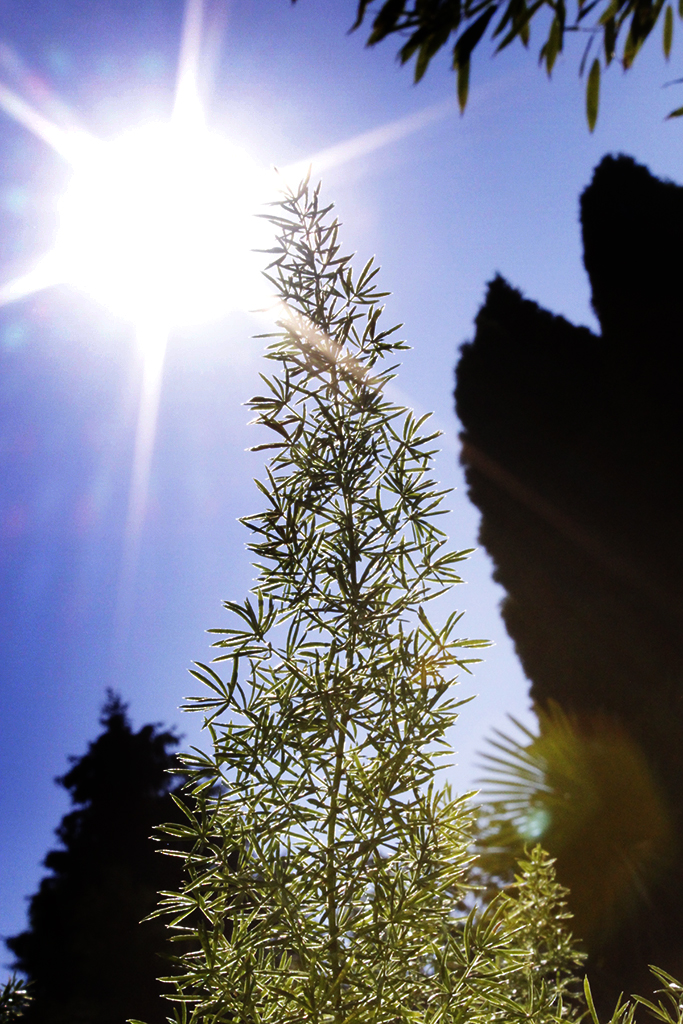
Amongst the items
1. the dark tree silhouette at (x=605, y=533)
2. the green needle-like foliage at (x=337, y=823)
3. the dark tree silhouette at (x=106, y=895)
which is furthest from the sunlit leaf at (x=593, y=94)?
the dark tree silhouette at (x=106, y=895)

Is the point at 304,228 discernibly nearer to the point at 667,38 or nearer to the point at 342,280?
the point at 342,280

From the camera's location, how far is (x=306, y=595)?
2.00 meters

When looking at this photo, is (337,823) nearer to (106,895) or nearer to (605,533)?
(605,533)

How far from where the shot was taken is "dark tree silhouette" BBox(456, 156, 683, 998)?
583 centimetres

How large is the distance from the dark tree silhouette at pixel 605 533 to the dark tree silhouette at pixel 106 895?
19.1ft

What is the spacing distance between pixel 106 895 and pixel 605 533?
1074cm

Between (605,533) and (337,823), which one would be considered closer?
(337,823)

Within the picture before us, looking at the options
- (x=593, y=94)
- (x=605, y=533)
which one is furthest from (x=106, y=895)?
(x=593, y=94)

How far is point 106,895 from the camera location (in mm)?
10266

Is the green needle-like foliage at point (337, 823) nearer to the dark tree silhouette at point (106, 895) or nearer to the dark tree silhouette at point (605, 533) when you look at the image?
the dark tree silhouette at point (605, 533)

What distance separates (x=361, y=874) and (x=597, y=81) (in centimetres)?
211

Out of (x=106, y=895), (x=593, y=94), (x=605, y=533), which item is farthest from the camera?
(x=106, y=895)

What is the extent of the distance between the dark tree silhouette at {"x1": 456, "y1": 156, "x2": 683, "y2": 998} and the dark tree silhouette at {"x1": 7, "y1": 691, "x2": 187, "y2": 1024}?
230 inches

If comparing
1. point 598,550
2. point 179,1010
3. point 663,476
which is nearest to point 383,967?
point 179,1010
